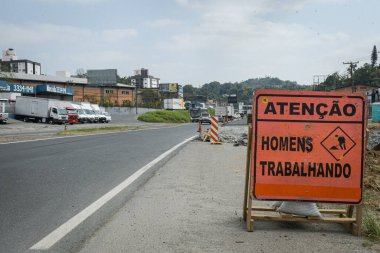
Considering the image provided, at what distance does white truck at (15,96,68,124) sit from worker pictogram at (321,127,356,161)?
4629 centimetres

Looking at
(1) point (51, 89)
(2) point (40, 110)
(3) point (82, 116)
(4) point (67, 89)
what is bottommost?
(3) point (82, 116)

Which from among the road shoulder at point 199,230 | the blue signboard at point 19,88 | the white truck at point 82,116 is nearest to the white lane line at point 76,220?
the road shoulder at point 199,230

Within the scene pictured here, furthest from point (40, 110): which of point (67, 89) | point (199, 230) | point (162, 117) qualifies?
point (199, 230)

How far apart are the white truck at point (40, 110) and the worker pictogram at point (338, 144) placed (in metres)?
46.3

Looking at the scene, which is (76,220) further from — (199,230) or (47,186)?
(47,186)

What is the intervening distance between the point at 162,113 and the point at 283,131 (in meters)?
69.9

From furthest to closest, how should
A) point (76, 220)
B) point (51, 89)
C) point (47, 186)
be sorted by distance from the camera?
point (51, 89) → point (47, 186) → point (76, 220)

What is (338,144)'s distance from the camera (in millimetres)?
5012

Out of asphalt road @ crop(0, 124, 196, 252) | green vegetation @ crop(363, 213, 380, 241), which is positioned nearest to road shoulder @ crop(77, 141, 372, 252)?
green vegetation @ crop(363, 213, 380, 241)

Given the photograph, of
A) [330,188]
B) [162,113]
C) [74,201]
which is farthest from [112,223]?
[162,113]

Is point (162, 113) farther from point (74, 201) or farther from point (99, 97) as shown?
point (74, 201)

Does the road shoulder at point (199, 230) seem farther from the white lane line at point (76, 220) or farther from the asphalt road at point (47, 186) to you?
the asphalt road at point (47, 186)

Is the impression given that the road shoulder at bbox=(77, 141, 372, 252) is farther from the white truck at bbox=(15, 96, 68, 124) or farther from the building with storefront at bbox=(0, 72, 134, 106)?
the building with storefront at bbox=(0, 72, 134, 106)

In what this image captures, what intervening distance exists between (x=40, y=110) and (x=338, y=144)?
162 ft
